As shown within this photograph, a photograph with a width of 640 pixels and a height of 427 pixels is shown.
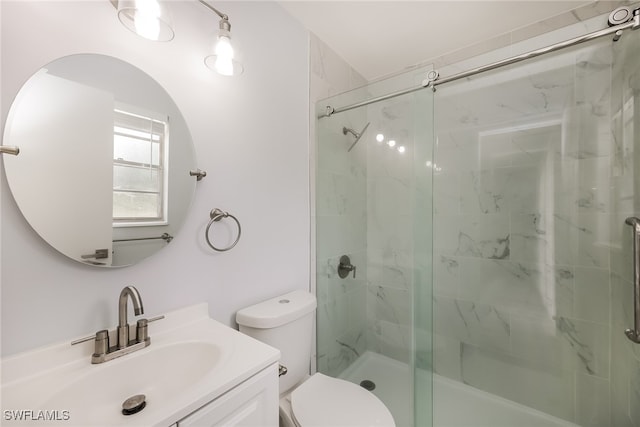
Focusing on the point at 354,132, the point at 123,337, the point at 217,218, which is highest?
the point at 354,132

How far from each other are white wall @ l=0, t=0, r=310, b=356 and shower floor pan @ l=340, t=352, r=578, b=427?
828mm

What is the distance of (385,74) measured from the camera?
214 centimetres

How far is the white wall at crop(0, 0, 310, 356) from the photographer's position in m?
0.67

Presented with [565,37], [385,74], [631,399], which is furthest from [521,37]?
[631,399]

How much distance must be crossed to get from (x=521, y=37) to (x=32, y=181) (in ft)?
8.04

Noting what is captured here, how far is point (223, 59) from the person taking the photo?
988 mm

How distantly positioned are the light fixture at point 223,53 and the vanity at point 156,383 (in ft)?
3.12

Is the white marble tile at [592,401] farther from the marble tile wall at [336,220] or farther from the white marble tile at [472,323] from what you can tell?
the marble tile wall at [336,220]

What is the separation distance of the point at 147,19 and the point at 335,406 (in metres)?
1.59

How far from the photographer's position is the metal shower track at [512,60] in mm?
1117

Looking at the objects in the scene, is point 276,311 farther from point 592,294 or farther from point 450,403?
point 592,294

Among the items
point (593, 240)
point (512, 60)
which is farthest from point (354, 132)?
point (593, 240)

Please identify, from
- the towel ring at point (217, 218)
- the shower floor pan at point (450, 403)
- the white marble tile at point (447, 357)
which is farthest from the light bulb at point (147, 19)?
the white marble tile at point (447, 357)

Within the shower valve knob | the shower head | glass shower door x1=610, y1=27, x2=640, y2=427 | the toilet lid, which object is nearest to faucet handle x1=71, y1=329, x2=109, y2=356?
the toilet lid
